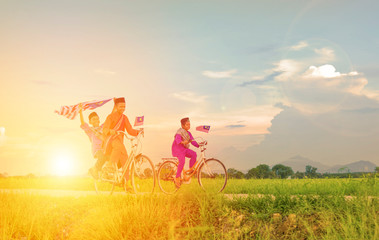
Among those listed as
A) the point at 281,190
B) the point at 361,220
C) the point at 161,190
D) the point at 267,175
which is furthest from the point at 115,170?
the point at 267,175

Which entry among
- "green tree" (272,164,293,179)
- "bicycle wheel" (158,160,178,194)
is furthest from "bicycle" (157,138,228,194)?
"green tree" (272,164,293,179)

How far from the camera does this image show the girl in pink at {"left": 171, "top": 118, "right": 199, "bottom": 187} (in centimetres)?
974

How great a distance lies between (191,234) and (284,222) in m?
1.87

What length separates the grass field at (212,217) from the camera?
650cm

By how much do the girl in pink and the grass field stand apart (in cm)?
77

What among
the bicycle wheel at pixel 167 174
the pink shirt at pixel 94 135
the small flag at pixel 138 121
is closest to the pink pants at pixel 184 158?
the bicycle wheel at pixel 167 174

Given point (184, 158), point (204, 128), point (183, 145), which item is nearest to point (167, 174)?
point (184, 158)

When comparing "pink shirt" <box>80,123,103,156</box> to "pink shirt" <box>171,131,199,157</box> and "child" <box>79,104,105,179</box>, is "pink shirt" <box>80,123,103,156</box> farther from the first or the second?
"pink shirt" <box>171,131,199,157</box>

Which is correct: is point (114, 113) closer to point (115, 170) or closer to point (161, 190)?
point (115, 170)

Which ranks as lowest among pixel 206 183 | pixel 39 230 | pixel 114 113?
pixel 39 230

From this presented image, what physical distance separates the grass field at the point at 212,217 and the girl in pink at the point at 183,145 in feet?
2.51

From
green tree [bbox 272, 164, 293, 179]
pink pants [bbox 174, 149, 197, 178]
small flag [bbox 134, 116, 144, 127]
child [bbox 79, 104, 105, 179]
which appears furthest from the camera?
green tree [bbox 272, 164, 293, 179]

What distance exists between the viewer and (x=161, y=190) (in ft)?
32.0

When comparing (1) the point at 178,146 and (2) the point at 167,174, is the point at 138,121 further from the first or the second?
(2) the point at 167,174
